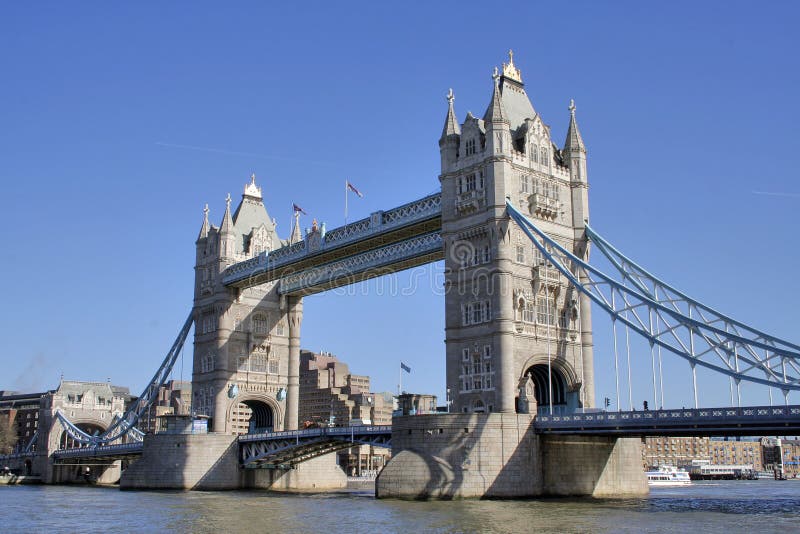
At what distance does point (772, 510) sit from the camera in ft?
192

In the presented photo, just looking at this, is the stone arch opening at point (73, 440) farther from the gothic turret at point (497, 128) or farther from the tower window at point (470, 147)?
the gothic turret at point (497, 128)

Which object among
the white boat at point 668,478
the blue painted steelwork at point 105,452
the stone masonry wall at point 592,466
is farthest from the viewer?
the white boat at point 668,478

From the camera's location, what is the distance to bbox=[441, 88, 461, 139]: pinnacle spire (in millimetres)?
→ 71812

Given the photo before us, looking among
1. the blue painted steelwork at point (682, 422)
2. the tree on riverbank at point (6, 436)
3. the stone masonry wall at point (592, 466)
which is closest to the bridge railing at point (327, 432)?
the stone masonry wall at point (592, 466)

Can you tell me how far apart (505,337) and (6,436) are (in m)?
132

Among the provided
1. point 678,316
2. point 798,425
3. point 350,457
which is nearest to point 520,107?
point 678,316

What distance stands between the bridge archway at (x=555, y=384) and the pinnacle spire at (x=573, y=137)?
16.7 metres

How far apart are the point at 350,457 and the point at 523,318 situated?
11590 centimetres

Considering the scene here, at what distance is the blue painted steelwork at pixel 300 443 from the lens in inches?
2876

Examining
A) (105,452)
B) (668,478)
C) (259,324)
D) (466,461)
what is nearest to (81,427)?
(105,452)

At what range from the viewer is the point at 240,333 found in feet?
315

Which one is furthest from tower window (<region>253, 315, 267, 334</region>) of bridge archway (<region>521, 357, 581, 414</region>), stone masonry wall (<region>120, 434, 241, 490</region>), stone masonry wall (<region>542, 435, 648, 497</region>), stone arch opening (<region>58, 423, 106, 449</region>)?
stone arch opening (<region>58, 423, 106, 449</region>)

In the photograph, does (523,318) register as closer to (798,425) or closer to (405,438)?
(405,438)

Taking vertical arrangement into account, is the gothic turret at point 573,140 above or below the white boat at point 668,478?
above
